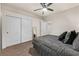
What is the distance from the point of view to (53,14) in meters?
2.85

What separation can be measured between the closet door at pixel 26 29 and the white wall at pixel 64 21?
2.64 feet

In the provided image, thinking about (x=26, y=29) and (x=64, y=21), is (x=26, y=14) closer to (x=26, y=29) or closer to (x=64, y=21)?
(x=26, y=29)

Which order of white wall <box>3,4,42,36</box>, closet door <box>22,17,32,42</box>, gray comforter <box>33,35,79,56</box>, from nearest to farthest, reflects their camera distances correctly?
gray comforter <box>33,35,79,56</box>
white wall <box>3,4,42,36</box>
closet door <box>22,17,32,42</box>

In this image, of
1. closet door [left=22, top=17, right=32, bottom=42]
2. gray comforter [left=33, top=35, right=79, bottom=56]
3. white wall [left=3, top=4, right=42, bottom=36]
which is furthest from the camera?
closet door [left=22, top=17, right=32, bottom=42]

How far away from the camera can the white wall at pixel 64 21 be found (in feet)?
8.63

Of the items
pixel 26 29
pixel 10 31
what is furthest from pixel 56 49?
pixel 10 31

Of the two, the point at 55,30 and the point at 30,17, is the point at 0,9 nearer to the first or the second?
the point at 30,17

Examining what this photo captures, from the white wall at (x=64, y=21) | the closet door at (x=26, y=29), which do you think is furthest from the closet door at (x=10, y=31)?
the white wall at (x=64, y=21)

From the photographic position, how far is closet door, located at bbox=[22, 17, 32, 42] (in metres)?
2.78

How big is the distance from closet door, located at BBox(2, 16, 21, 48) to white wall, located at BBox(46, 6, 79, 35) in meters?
1.27

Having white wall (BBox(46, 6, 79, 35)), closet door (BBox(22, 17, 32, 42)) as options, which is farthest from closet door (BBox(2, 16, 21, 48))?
white wall (BBox(46, 6, 79, 35))

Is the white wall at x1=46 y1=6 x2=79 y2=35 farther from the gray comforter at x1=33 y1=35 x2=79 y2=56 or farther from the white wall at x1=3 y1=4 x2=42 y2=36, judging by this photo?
the gray comforter at x1=33 y1=35 x2=79 y2=56

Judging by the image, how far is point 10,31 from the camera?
277cm

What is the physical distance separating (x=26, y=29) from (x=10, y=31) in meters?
0.59
